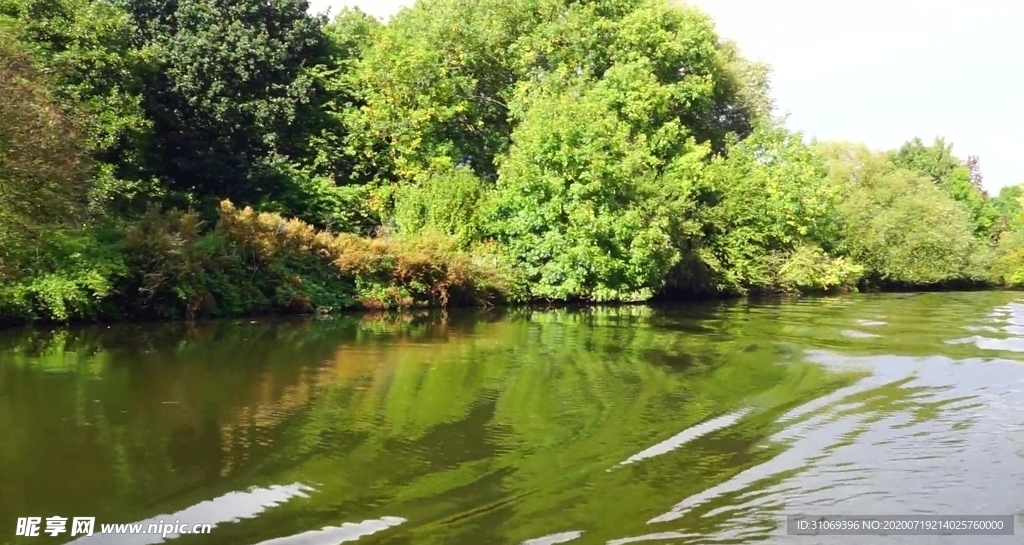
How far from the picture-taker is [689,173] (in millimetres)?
32938

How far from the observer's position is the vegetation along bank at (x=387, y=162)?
20.5 meters

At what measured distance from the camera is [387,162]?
107 feet

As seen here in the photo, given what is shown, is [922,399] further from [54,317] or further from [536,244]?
[536,244]

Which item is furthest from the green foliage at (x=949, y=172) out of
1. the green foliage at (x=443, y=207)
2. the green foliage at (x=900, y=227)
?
the green foliage at (x=443, y=207)

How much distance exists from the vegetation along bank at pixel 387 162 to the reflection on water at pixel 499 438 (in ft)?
16.7

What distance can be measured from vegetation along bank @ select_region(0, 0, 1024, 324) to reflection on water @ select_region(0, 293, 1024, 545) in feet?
16.7

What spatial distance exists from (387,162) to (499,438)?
82.2 ft

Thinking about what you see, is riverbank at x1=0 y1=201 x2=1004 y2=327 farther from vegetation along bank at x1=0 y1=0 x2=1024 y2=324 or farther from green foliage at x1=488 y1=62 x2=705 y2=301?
green foliage at x1=488 y1=62 x2=705 y2=301

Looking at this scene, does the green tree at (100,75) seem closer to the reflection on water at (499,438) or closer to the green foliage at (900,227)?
the reflection on water at (499,438)

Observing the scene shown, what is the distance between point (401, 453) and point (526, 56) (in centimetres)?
2832

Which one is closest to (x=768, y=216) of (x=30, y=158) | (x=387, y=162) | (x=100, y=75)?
(x=387, y=162)

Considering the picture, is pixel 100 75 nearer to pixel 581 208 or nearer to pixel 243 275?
pixel 243 275

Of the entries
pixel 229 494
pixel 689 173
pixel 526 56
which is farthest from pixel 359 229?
pixel 229 494

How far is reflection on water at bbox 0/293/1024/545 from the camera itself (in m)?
6.09
